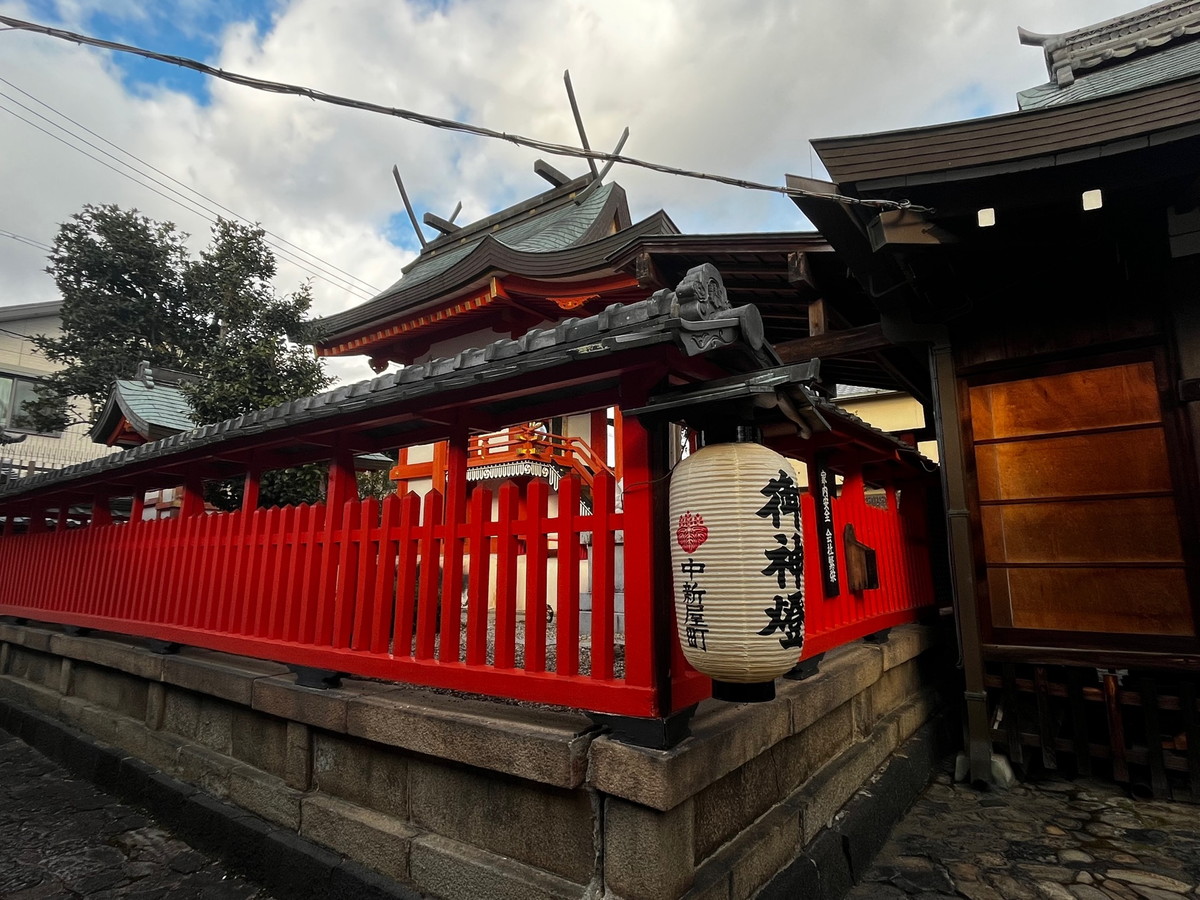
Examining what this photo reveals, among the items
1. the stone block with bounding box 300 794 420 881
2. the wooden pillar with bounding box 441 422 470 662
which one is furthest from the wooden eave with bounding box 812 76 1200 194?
the stone block with bounding box 300 794 420 881

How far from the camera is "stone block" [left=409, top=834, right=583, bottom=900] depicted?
119 inches

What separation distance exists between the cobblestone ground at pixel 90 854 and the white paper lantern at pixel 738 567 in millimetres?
3735

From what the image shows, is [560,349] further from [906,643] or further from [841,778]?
[906,643]

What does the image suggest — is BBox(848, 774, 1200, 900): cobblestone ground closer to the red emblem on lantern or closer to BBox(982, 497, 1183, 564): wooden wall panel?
BBox(982, 497, 1183, 564): wooden wall panel

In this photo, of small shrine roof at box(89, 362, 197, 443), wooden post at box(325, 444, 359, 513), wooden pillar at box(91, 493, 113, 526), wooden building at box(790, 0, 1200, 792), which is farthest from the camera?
small shrine roof at box(89, 362, 197, 443)

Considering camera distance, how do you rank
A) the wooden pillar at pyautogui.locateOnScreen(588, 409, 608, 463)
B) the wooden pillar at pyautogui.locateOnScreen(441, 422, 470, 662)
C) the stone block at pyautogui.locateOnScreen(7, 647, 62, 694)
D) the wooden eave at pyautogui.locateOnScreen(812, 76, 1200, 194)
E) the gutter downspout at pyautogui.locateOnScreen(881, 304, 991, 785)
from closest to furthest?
the wooden pillar at pyautogui.locateOnScreen(441, 422, 470, 662)
the wooden eave at pyautogui.locateOnScreen(812, 76, 1200, 194)
the gutter downspout at pyautogui.locateOnScreen(881, 304, 991, 785)
the stone block at pyautogui.locateOnScreen(7, 647, 62, 694)
the wooden pillar at pyautogui.locateOnScreen(588, 409, 608, 463)

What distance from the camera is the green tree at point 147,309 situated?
1645cm

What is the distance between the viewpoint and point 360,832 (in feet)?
12.6

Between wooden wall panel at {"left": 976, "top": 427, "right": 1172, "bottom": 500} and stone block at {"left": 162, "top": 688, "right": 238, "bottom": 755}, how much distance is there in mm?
7138

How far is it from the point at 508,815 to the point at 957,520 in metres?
4.90

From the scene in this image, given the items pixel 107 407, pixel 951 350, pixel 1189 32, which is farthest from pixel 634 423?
pixel 107 407

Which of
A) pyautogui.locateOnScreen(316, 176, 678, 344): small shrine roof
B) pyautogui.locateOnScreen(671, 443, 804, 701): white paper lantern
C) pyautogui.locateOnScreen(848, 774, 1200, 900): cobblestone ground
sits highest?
pyautogui.locateOnScreen(316, 176, 678, 344): small shrine roof

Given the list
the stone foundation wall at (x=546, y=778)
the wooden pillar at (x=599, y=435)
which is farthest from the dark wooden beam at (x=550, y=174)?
the stone foundation wall at (x=546, y=778)

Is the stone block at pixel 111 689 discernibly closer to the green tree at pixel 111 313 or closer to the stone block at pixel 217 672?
the stone block at pixel 217 672
